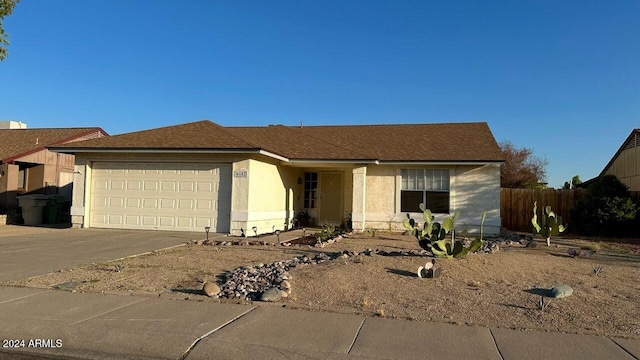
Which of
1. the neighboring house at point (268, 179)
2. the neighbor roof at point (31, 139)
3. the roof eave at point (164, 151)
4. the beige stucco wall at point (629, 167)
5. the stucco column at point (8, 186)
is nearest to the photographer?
the roof eave at point (164, 151)

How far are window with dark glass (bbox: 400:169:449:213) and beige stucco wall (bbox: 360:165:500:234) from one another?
20 centimetres

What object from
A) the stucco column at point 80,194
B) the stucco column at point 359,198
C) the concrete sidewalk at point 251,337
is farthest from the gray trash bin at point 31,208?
the concrete sidewalk at point 251,337

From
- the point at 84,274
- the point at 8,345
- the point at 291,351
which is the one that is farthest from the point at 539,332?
the point at 84,274

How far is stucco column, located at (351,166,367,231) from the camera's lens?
17766 mm

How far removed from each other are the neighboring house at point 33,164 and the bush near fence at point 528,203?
73.1 ft

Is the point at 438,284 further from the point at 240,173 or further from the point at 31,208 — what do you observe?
the point at 31,208

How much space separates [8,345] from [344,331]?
378 centimetres

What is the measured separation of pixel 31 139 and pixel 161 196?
13995 mm

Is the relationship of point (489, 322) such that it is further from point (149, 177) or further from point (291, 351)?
point (149, 177)

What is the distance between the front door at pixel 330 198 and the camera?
66.1 ft

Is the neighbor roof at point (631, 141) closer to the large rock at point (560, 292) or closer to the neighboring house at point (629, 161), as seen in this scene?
the neighboring house at point (629, 161)

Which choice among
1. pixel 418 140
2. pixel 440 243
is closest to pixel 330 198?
pixel 418 140

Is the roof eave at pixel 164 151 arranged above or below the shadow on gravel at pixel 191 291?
above

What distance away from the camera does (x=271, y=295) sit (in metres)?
7.02
